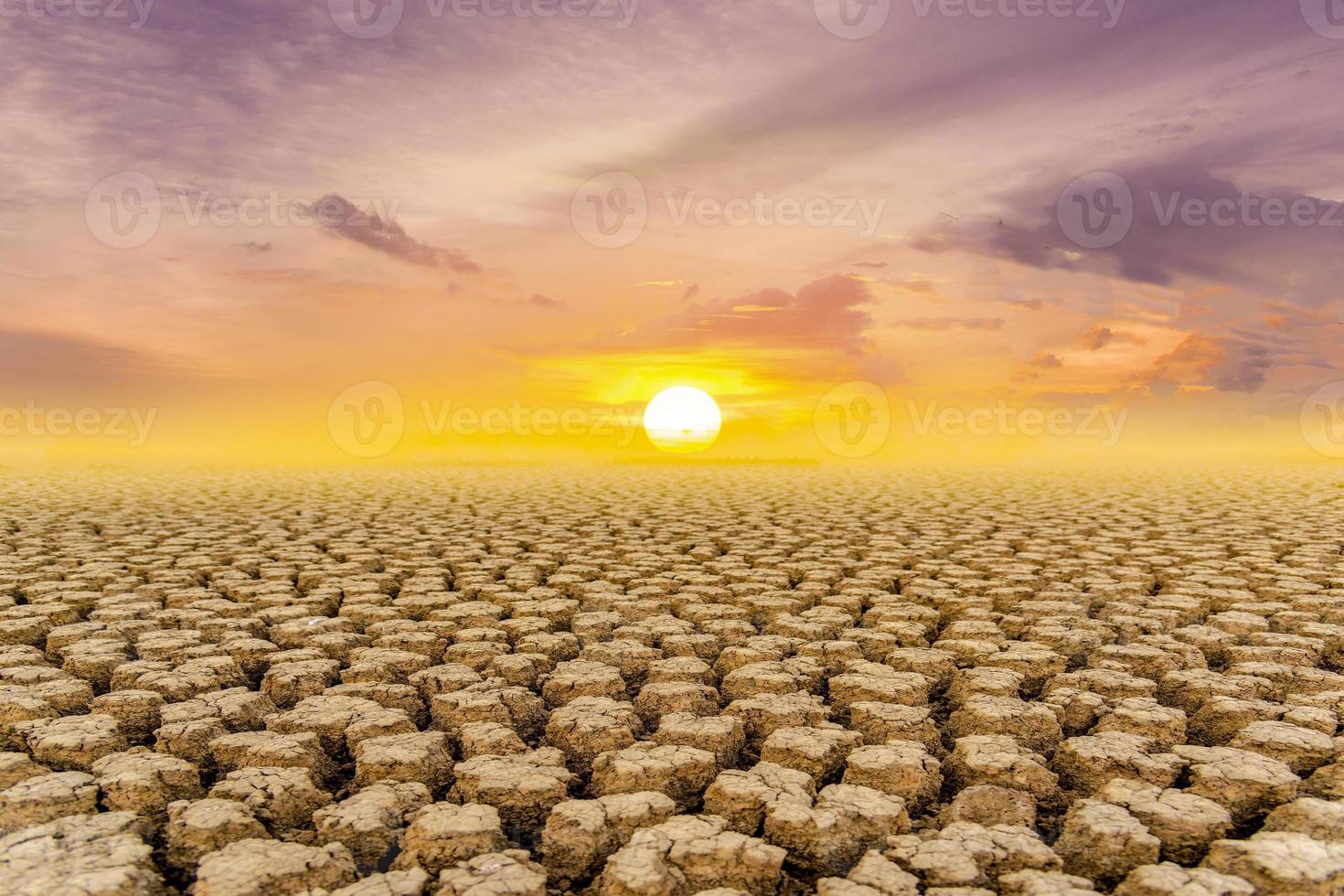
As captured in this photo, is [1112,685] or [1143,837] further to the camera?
[1112,685]

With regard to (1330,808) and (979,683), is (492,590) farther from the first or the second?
(1330,808)

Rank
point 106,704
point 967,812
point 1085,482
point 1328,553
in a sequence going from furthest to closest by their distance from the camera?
point 1085,482 → point 1328,553 → point 106,704 → point 967,812

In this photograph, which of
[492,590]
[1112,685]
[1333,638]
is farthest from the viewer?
[492,590]

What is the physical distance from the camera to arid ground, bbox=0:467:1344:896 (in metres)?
1.87

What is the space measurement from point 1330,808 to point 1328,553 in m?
4.57

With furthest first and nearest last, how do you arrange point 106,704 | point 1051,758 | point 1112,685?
point 1112,685 < point 106,704 < point 1051,758

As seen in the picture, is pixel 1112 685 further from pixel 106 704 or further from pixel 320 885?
pixel 106 704

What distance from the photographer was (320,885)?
5.84ft

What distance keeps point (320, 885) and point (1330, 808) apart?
2.37m

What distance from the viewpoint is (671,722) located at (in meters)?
2.55

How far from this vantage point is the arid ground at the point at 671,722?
6.13 feet

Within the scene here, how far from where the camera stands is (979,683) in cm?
293

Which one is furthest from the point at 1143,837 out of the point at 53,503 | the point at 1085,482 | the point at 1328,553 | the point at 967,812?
the point at 1085,482

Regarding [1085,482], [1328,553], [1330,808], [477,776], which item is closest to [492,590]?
[477,776]
